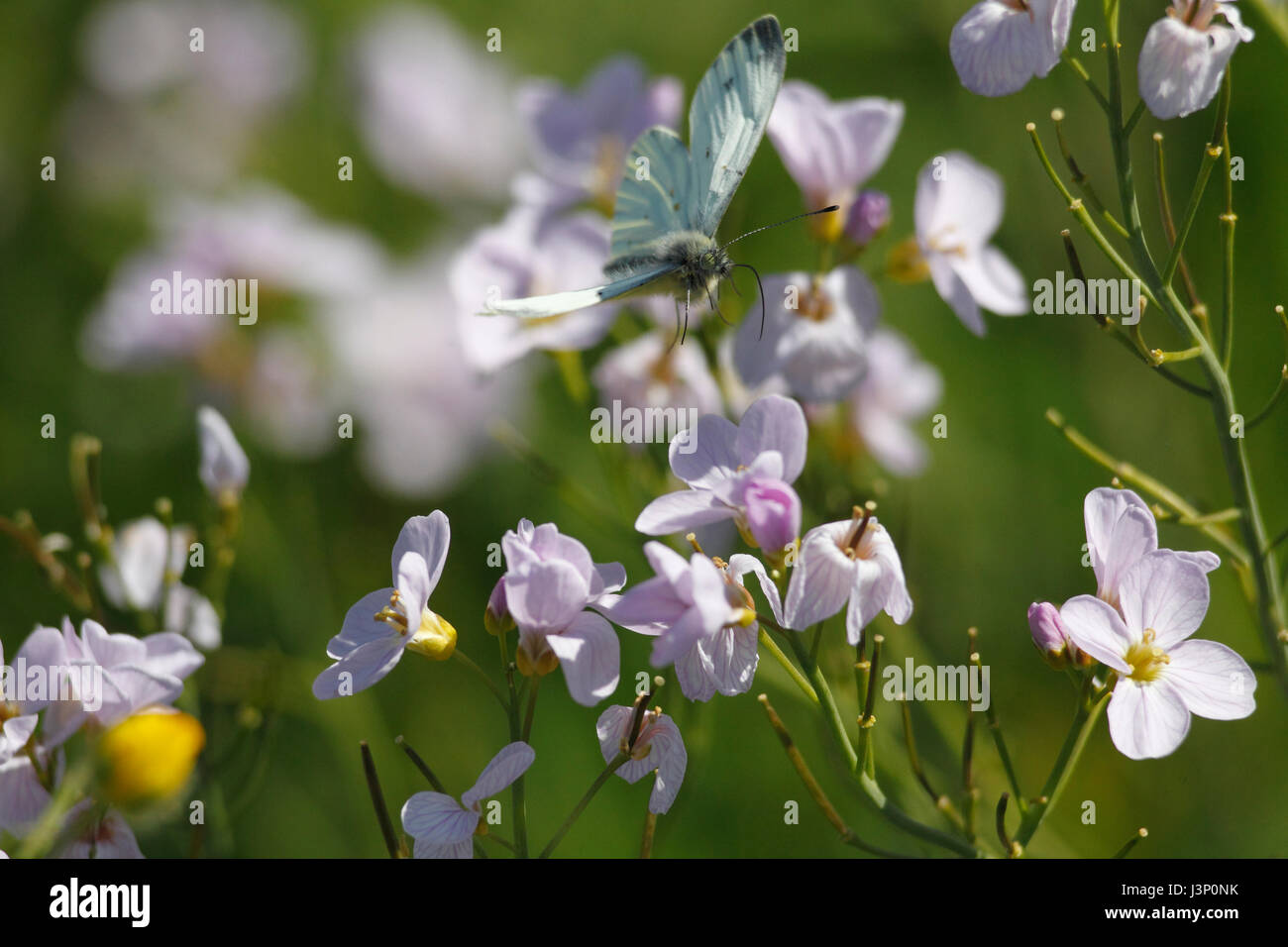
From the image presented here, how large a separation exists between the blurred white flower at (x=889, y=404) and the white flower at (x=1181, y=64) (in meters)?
0.76

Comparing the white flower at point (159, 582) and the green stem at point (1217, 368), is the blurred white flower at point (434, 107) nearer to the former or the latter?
the white flower at point (159, 582)

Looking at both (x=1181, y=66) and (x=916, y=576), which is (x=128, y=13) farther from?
(x=1181, y=66)

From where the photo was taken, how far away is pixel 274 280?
7.60 ft

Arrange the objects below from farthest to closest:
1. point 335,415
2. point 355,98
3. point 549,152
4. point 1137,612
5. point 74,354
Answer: point 355,98
point 74,354
point 335,415
point 549,152
point 1137,612

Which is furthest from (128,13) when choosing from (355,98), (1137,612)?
(1137,612)

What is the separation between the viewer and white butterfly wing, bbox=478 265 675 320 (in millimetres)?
1332

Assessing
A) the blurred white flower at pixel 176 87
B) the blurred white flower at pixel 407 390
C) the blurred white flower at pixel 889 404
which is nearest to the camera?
the blurred white flower at pixel 889 404

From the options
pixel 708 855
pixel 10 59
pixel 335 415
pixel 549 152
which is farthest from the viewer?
pixel 10 59

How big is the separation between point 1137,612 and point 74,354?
260 centimetres

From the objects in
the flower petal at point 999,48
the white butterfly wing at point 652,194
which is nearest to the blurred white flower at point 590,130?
the white butterfly wing at point 652,194

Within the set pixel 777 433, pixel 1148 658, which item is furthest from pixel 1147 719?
pixel 777 433

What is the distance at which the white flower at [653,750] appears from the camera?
3.63 ft

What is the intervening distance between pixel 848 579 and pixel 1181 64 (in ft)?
2.04

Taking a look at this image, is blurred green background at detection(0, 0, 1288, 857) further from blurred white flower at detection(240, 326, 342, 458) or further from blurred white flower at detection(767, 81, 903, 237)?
blurred white flower at detection(767, 81, 903, 237)
